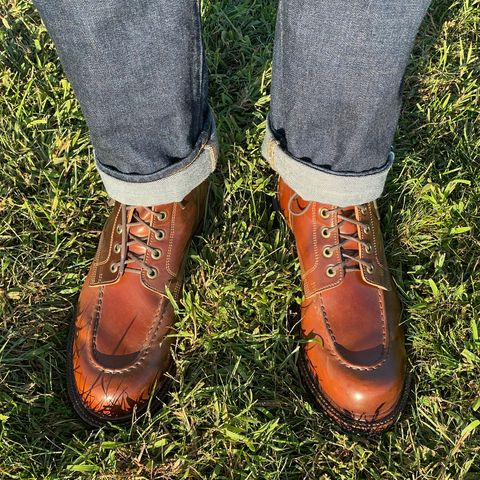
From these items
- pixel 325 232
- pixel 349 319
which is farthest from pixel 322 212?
pixel 349 319

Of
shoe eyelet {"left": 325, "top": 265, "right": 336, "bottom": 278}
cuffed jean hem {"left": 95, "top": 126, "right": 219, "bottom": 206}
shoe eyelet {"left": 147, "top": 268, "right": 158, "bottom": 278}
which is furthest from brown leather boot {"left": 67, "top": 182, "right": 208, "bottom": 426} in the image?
shoe eyelet {"left": 325, "top": 265, "right": 336, "bottom": 278}

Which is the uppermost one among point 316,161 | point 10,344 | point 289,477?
point 316,161

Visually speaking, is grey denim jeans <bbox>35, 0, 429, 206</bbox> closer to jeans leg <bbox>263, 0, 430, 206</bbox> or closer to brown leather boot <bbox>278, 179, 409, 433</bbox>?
jeans leg <bbox>263, 0, 430, 206</bbox>

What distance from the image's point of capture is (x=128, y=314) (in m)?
1.43

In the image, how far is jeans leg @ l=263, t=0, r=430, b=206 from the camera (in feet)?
3.48

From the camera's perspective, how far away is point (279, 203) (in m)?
1.70

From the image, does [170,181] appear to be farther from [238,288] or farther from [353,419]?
[353,419]

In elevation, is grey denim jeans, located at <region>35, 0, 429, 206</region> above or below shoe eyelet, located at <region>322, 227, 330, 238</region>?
above

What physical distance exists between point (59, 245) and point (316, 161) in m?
0.82

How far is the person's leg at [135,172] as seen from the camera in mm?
1077

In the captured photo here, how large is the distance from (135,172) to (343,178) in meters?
0.49

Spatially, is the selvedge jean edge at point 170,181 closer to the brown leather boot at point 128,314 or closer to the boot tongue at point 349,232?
the brown leather boot at point 128,314

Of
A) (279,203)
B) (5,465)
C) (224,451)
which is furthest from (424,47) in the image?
(5,465)

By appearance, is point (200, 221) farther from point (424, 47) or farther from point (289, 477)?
point (424, 47)
